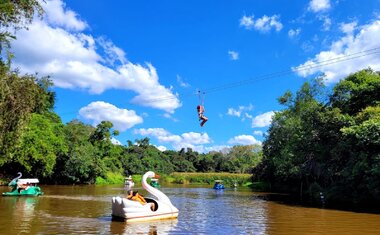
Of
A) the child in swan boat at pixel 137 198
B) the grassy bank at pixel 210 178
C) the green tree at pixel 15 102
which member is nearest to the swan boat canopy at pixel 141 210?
the child in swan boat at pixel 137 198

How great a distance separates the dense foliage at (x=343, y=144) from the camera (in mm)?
27375

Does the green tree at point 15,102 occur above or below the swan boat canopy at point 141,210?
above

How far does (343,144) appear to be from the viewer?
30922 mm

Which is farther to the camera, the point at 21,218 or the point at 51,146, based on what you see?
the point at 51,146

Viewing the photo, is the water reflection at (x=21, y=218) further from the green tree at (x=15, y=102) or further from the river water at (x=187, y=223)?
the green tree at (x=15, y=102)

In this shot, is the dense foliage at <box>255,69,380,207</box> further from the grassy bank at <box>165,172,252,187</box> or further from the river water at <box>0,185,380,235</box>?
the grassy bank at <box>165,172,252,187</box>

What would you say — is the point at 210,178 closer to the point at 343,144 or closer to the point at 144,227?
Result: the point at 343,144

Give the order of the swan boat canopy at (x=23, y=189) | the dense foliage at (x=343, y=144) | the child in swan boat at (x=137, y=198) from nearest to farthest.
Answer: the child in swan boat at (x=137, y=198), the dense foliage at (x=343, y=144), the swan boat canopy at (x=23, y=189)

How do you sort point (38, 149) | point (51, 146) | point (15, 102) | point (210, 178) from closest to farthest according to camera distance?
point (15, 102)
point (38, 149)
point (51, 146)
point (210, 178)

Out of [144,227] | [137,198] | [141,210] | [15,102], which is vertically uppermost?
[15,102]

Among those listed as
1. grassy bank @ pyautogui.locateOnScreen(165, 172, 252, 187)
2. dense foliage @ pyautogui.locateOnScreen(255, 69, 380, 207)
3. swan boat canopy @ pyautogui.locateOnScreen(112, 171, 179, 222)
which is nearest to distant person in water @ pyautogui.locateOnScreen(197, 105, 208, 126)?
swan boat canopy @ pyautogui.locateOnScreen(112, 171, 179, 222)

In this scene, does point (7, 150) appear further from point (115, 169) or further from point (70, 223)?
point (115, 169)

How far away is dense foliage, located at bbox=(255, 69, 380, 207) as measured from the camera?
2738 centimetres

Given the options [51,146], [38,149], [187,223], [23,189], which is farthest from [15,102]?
[51,146]
